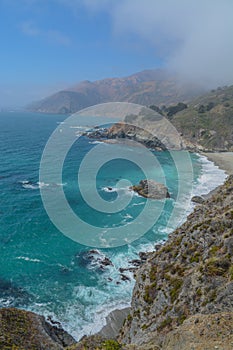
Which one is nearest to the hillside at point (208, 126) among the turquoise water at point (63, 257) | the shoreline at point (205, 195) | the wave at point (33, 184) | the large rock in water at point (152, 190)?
the shoreline at point (205, 195)

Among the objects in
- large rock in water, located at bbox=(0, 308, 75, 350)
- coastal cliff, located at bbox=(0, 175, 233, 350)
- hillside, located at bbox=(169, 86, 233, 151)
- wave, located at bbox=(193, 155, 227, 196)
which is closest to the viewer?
coastal cliff, located at bbox=(0, 175, 233, 350)

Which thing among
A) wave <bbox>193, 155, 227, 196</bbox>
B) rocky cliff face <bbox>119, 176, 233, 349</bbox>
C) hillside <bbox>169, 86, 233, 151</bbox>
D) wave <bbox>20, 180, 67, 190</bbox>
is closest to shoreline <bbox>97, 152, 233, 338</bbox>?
wave <bbox>193, 155, 227, 196</bbox>

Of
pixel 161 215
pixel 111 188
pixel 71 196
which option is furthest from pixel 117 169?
pixel 161 215

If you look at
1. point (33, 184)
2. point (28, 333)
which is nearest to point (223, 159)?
point (33, 184)

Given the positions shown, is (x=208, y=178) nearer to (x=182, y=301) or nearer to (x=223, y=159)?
(x=223, y=159)

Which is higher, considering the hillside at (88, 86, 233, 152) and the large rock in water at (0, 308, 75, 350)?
the hillside at (88, 86, 233, 152)

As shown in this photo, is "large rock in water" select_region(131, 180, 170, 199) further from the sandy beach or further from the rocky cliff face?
the sandy beach
